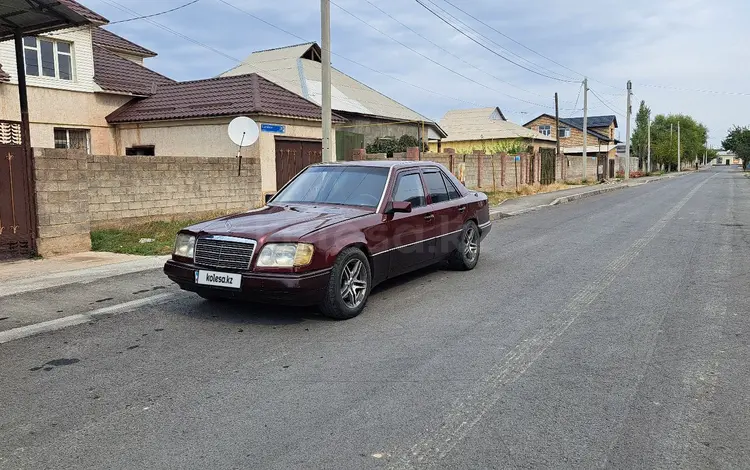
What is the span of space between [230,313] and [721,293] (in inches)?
214

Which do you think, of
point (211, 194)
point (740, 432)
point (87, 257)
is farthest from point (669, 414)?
point (211, 194)

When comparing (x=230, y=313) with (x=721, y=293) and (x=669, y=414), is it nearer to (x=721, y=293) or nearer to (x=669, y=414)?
(x=669, y=414)

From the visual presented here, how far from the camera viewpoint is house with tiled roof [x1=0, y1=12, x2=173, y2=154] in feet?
61.9

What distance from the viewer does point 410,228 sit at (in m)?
6.93

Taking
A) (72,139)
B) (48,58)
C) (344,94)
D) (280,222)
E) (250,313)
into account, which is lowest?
(250,313)

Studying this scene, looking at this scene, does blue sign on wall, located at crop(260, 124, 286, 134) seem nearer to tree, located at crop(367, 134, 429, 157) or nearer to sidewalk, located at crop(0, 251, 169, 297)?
sidewalk, located at crop(0, 251, 169, 297)

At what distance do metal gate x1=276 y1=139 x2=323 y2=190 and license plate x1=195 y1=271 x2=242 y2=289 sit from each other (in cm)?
1337

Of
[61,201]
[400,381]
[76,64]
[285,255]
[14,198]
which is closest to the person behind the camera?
[400,381]

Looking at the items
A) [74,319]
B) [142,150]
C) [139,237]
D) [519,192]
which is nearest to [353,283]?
[74,319]

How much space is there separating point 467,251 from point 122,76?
18.5 m

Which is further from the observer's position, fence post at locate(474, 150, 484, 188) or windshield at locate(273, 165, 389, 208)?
fence post at locate(474, 150, 484, 188)

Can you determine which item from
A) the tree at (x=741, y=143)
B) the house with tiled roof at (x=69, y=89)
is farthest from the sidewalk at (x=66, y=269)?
the tree at (x=741, y=143)

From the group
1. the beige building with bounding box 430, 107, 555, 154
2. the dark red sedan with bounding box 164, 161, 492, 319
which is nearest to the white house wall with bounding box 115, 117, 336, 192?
the dark red sedan with bounding box 164, 161, 492, 319

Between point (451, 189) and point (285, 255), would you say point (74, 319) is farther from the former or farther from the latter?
point (451, 189)
